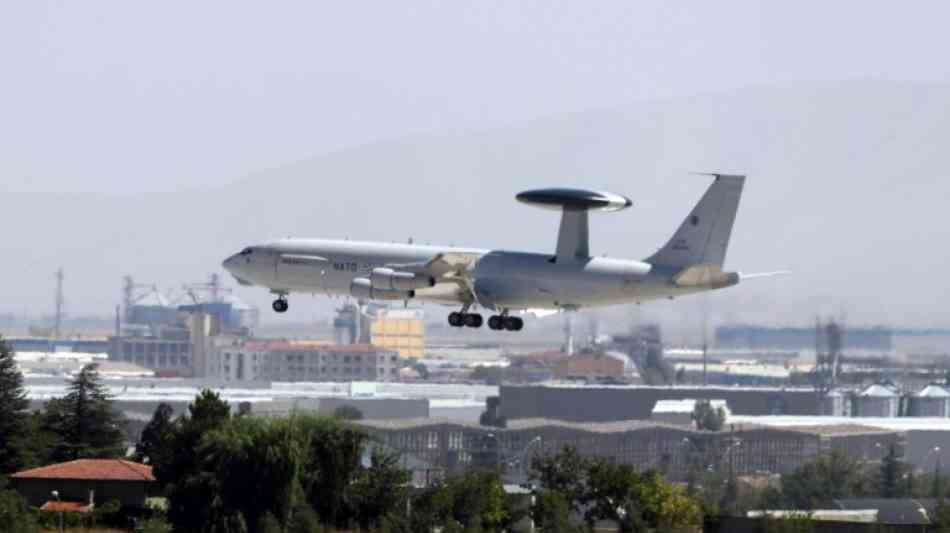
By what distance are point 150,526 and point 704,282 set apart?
18.8m

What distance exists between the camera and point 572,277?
87.5m

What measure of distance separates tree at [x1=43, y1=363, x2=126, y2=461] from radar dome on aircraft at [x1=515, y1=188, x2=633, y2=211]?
112ft

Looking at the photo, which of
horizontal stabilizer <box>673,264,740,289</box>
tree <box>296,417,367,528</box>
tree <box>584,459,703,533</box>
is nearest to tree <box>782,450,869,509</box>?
tree <box>584,459,703,533</box>

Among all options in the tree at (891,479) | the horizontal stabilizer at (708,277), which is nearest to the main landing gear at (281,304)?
the horizontal stabilizer at (708,277)

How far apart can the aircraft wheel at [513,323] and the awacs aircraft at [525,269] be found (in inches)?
1.3

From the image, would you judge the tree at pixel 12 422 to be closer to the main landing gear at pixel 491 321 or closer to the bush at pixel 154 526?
the main landing gear at pixel 491 321

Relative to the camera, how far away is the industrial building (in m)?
169

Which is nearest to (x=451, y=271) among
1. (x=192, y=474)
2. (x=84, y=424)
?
(x=192, y=474)

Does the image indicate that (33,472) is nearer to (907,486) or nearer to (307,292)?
(307,292)

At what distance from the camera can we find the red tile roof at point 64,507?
8919cm

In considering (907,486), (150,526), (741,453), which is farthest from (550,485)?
(741,453)

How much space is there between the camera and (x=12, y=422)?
110 meters

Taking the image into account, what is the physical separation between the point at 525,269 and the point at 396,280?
13.7 feet

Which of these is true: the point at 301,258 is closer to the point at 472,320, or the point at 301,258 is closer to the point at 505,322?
the point at 472,320
